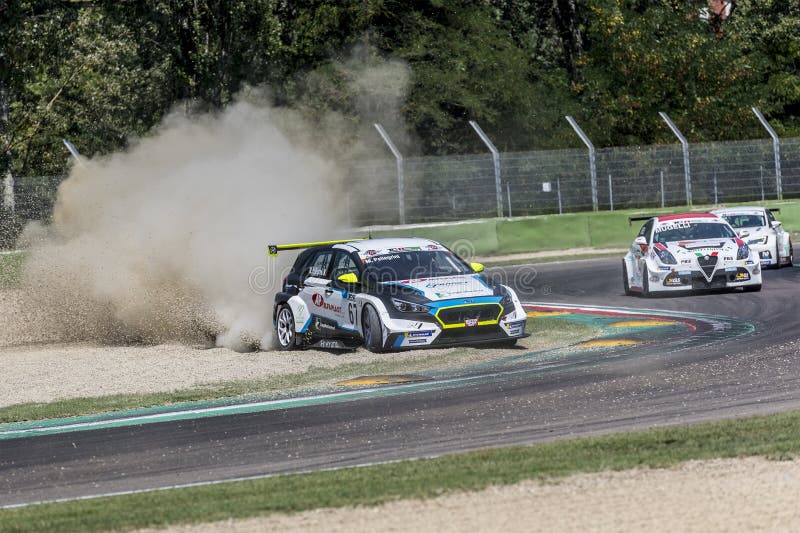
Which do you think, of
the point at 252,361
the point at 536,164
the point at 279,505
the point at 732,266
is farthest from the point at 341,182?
the point at 279,505

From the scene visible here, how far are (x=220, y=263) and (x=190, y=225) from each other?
4.10 ft

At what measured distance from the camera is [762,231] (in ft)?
77.6

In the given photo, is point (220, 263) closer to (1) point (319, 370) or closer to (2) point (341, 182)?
(1) point (319, 370)

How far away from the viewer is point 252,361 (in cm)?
1475

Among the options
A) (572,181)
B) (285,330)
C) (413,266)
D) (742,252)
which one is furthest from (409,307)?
(572,181)

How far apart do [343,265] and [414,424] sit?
580 centimetres

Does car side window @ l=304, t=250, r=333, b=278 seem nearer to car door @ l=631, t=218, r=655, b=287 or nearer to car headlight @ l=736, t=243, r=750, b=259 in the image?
car door @ l=631, t=218, r=655, b=287

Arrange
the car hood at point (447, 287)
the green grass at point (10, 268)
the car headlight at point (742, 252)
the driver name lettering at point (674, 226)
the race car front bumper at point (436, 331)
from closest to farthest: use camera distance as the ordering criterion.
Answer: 1. the race car front bumper at point (436, 331)
2. the car hood at point (447, 287)
3. the car headlight at point (742, 252)
4. the driver name lettering at point (674, 226)
5. the green grass at point (10, 268)

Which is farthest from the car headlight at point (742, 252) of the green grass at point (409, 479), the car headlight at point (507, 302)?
the green grass at point (409, 479)

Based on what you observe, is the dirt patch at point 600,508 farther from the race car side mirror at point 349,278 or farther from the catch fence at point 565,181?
the catch fence at point 565,181

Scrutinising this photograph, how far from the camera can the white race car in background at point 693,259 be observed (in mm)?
19078

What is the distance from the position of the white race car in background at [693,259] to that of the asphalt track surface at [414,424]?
576 cm

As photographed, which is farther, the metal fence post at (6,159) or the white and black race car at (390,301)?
the metal fence post at (6,159)

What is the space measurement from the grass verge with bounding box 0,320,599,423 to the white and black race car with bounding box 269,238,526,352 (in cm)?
26
